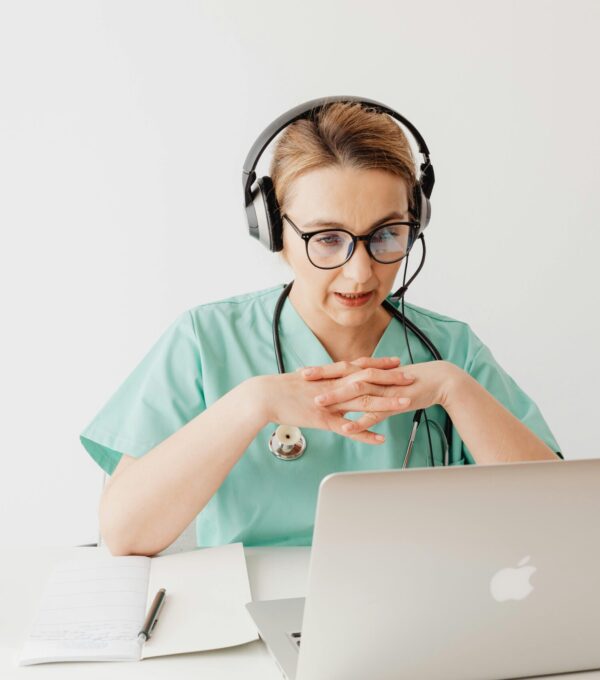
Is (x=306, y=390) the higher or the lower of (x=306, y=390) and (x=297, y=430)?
the higher

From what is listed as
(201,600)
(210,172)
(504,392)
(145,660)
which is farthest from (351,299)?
(210,172)

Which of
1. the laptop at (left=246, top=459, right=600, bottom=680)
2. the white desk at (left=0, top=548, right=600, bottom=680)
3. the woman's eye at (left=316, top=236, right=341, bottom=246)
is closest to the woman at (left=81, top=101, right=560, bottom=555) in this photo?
the woman's eye at (left=316, top=236, right=341, bottom=246)

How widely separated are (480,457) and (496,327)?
44.7 inches

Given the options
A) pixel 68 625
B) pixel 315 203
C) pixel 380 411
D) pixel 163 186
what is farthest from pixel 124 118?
pixel 68 625

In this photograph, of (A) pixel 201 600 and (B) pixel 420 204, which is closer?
(A) pixel 201 600

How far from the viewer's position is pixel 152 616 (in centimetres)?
102

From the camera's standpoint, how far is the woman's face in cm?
135

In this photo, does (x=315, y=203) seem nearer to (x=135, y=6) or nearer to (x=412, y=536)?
(x=412, y=536)

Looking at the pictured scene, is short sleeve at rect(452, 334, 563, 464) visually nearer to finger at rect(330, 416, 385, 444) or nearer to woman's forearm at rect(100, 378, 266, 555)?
finger at rect(330, 416, 385, 444)

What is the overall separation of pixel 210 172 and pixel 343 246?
1.07 m

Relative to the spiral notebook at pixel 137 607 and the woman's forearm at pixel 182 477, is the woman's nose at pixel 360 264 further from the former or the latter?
the spiral notebook at pixel 137 607

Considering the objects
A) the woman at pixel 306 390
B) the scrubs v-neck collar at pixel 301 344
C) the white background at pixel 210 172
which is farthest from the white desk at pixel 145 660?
the white background at pixel 210 172

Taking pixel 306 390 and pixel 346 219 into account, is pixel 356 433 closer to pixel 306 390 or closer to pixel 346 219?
pixel 306 390

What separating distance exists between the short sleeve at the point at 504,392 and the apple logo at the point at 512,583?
687 mm
